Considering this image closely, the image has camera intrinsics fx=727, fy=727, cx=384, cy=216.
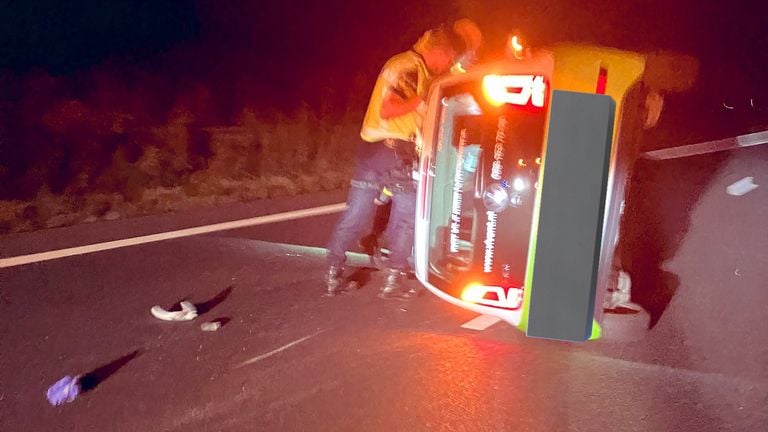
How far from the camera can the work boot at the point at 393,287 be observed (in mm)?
5570

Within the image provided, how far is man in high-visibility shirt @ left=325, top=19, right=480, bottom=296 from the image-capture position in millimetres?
5043

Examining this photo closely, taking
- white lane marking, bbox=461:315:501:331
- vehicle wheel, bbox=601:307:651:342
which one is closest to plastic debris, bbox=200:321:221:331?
white lane marking, bbox=461:315:501:331

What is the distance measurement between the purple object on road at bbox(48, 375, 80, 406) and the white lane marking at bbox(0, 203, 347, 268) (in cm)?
237

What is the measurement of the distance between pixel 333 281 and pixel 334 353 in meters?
1.04

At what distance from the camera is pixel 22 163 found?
8.61 m

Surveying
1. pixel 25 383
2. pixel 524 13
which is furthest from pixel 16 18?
pixel 524 13

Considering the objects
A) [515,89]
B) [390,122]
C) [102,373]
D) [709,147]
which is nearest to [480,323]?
[390,122]

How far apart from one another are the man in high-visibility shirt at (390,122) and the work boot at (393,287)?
113 mm

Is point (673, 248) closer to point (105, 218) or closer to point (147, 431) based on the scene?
point (147, 431)

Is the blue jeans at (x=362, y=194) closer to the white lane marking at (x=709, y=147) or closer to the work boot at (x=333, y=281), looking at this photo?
the work boot at (x=333, y=281)

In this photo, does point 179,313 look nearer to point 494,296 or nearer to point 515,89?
point 494,296

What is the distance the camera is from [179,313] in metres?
5.08

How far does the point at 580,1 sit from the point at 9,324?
18260mm

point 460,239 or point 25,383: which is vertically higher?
point 460,239
